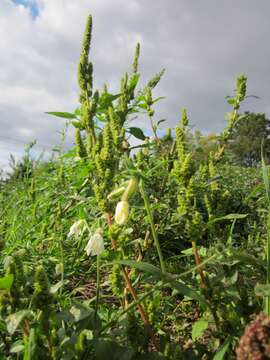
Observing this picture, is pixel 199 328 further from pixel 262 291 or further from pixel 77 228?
pixel 77 228

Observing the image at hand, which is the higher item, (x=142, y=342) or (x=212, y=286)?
(x=212, y=286)

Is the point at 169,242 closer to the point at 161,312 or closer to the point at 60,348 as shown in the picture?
the point at 161,312

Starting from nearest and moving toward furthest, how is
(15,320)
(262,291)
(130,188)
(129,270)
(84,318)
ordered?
(15,320), (262,291), (84,318), (130,188), (129,270)

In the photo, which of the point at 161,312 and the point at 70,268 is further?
the point at 70,268

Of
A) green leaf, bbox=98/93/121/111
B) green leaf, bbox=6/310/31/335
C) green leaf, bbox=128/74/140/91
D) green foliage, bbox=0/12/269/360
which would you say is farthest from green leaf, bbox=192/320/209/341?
green leaf, bbox=128/74/140/91

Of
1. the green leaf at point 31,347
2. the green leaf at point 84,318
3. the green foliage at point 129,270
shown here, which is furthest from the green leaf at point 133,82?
the green leaf at point 31,347

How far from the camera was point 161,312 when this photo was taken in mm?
1654

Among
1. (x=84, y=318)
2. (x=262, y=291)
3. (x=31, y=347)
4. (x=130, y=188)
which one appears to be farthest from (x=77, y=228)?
(x=262, y=291)

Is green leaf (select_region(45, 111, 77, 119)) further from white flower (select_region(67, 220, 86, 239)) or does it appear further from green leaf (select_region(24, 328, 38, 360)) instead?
green leaf (select_region(24, 328, 38, 360))

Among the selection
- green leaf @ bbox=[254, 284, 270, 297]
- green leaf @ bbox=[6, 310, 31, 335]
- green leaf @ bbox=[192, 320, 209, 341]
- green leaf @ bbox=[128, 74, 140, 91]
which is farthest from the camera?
green leaf @ bbox=[128, 74, 140, 91]

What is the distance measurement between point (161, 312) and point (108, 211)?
652 mm

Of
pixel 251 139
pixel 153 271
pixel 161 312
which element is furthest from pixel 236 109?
pixel 251 139

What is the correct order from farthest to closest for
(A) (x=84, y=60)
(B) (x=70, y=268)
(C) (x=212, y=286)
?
(B) (x=70, y=268) → (A) (x=84, y=60) → (C) (x=212, y=286)

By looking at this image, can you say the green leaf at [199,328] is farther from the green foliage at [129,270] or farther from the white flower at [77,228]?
the white flower at [77,228]
